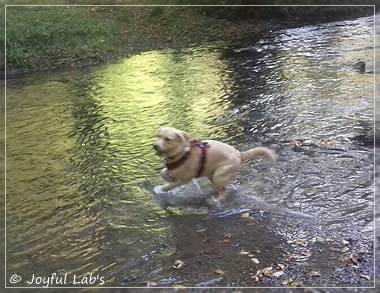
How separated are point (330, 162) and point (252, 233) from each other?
45.6 inches

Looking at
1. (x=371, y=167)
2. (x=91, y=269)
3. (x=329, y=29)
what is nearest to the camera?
(x=91, y=269)

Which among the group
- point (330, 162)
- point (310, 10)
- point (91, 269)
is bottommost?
point (330, 162)

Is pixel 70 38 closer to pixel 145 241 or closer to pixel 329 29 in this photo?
pixel 329 29

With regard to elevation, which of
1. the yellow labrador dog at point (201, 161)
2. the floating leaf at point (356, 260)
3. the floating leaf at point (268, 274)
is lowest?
the floating leaf at point (356, 260)

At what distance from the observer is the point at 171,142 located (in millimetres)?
3004

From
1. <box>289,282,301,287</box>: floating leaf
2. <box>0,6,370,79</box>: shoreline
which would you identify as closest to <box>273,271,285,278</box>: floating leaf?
<box>289,282,301,287</box>: floating leaf

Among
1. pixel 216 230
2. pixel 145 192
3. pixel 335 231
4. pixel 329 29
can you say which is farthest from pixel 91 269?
pixel 329 29

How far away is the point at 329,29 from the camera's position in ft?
21.0

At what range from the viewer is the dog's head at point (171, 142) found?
2.98 meters

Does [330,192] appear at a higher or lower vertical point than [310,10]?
lower

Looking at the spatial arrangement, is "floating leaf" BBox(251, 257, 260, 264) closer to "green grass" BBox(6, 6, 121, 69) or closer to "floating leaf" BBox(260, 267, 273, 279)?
"floating leaf" BBox(260, 267, 273, 279)

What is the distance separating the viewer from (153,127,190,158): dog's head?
9.77 feet
